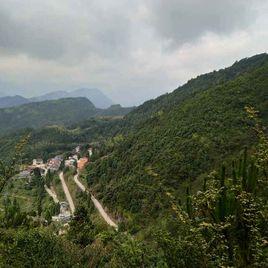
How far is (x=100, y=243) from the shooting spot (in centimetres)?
5072

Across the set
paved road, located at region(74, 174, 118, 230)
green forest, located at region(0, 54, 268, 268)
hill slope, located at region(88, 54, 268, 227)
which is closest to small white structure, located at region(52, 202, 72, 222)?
green forest, located at region(0, 54, 268, 268)

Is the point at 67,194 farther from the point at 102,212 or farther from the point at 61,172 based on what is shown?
the point at 61,172

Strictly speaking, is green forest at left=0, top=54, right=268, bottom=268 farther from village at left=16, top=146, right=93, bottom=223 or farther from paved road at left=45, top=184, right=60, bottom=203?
village at left=16, top=146, right=93, bottom=223

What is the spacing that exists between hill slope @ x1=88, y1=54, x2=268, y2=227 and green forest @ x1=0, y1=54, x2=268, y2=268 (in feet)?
0.95

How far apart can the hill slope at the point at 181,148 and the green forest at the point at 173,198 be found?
11.4 inches

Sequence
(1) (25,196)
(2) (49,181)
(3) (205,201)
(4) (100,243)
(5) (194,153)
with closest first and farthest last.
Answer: (3) (205,201), (4) (100,243), (5) (194,153), (1) (25,196), (2) (49,181)

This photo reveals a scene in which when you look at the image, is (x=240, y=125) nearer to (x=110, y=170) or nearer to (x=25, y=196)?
(x=110, y=170)

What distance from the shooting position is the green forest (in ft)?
36.4

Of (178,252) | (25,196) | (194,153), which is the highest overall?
(178,252)

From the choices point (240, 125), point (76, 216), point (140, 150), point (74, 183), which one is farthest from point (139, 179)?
point (74, 183)

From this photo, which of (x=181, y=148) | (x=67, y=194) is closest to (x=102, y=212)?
(x=181, y=148)

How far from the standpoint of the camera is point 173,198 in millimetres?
11898

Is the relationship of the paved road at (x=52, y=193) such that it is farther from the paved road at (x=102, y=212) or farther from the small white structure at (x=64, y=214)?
the small white structure at (x=64, y=214)

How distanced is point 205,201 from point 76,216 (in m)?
54.6
